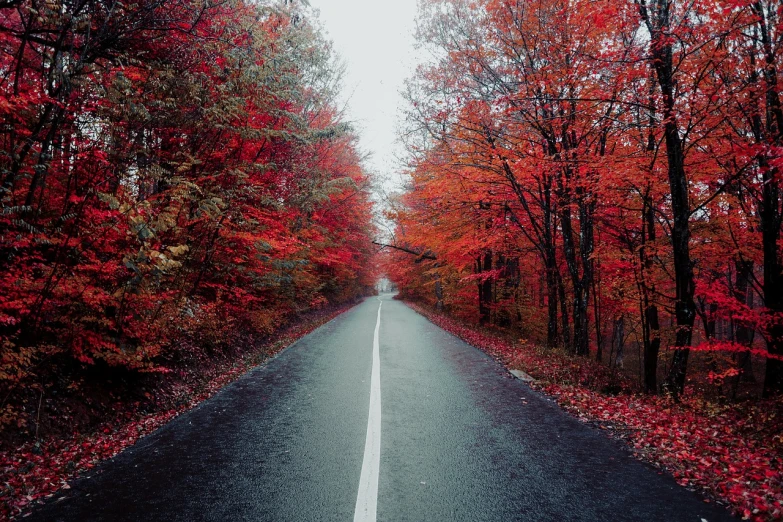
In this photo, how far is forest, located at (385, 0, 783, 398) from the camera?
7109mm

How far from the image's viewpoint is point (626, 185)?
9211 millimetres

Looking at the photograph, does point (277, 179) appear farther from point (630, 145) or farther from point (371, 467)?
point (630, 145)

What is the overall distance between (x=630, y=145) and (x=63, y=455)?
528 inches

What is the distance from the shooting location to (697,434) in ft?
16.6

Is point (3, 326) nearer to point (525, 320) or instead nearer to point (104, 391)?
point (104, 391)

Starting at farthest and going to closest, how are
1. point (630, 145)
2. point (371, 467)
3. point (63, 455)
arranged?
point (630, 145) → point (63, 455) → point (371, 467)

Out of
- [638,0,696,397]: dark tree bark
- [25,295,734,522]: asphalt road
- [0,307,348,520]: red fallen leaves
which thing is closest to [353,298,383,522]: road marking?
[25,295,734,522]: asphalt road

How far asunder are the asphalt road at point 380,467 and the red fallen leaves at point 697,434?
0.94ft

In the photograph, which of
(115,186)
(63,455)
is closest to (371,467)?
(63,455)

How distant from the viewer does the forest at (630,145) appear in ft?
23.3

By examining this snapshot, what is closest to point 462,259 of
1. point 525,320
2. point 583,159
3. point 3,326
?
point 525,320

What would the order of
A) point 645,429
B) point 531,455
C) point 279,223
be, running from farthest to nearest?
1. point 279,223
2. point 645,429
3. point 531,455

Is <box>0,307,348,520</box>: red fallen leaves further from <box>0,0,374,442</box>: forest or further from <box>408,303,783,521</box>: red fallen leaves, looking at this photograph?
<box>408,303,783,521</box>: red fallen leaves

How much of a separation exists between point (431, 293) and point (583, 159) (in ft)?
82.3
